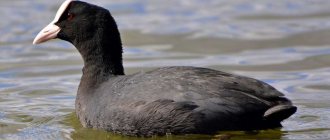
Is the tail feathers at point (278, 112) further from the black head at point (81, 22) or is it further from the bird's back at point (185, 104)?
the black head at point (81, 22)

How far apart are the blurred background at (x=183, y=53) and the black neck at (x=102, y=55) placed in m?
0.51

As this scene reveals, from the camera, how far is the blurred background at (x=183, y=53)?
8.62m

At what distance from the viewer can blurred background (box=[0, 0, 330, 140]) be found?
28.3ft

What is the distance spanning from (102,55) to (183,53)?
3050mm

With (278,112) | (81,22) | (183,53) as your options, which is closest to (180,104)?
(278,112)

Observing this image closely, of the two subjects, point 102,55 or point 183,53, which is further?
point 183,53

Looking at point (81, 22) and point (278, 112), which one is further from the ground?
point (81, 22)

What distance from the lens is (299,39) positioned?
11.9 metres

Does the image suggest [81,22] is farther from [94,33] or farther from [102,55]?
[102,55]

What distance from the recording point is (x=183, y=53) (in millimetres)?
11508

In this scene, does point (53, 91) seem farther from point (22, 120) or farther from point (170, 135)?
point (170, 135)

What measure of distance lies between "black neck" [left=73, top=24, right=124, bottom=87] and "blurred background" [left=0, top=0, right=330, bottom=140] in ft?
1.68

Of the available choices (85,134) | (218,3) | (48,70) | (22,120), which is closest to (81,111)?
(85,134)

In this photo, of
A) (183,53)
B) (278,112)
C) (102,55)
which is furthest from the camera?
(183,53)
